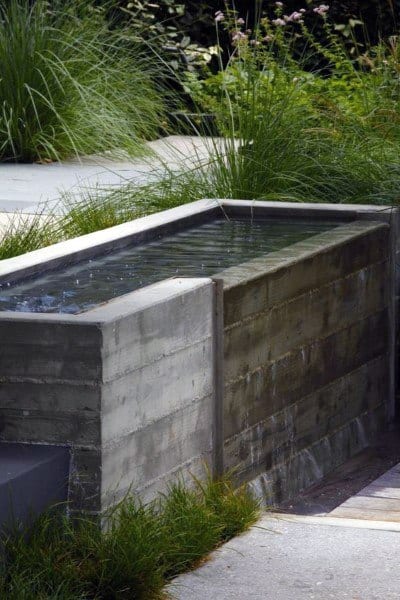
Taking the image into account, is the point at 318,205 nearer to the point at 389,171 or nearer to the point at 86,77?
the point at 389,171

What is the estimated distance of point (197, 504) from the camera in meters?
4.99

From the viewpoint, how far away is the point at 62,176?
11062 mm

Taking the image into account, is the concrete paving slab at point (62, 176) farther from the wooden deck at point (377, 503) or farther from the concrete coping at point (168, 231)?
the wooden deck at point (377, 503)

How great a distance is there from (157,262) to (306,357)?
2.82 ft

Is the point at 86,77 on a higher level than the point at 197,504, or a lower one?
higher

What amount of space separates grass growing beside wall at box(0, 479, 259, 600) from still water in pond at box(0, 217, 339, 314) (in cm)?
108

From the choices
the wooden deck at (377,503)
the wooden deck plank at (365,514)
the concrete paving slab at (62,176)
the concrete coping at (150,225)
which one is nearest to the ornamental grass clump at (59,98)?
the concrete paving slab at (62,176)

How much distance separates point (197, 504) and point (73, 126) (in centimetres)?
715

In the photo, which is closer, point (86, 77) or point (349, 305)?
point (349, 305)

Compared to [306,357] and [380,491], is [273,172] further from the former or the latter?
[380,491]

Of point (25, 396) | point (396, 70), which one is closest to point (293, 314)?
point (25, 396)

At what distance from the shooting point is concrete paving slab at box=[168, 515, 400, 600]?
4.44 metres

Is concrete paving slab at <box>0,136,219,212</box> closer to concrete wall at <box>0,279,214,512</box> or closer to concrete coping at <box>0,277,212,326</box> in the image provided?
concrete coping at <box>0,277,212,326</box>

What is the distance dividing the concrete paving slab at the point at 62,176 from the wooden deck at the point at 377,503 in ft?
12.0
